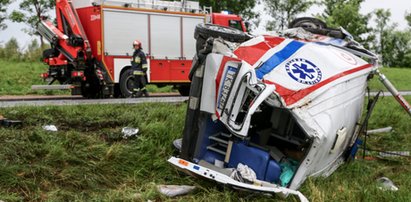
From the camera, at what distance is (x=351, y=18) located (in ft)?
120

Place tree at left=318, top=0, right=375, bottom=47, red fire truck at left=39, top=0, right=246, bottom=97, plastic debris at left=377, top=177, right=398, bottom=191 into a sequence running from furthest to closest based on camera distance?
1. tree at left=318, top=0, right=375, bottom=47
2. red fire truck at left=39, top=0, right=246, bottom=97
3. plastic debris at left=377, top=177, right=398, bottom=191

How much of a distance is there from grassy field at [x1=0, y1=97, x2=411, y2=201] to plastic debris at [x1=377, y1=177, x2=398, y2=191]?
8 centimetres

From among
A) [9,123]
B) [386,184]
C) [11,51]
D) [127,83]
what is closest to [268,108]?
[386,184]

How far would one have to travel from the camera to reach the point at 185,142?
14.2ft

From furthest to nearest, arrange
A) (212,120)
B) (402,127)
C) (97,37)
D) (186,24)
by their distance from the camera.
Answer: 1. (186,24)
2. (97,37)
3. (402,127)
4. (212,120)

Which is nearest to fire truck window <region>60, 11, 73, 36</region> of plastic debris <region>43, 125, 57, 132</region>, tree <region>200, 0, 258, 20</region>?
plastic debris <region>43, 125, 57, 132</region>

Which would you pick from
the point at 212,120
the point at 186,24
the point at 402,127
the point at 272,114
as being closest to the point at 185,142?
the point at 212,120

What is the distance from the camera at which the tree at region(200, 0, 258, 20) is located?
2834 centimetres

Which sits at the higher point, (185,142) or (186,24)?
(186,24)

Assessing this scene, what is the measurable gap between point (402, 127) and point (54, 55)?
344 inches

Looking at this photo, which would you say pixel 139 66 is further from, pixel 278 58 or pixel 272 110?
pixel 278 58

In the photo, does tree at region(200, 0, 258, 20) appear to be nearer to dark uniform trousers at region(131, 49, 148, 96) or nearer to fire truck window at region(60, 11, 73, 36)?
fire truck window at region(60, 11, 73, 36)

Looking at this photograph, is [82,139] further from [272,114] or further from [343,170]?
[343,170]

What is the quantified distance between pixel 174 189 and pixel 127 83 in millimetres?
8681
